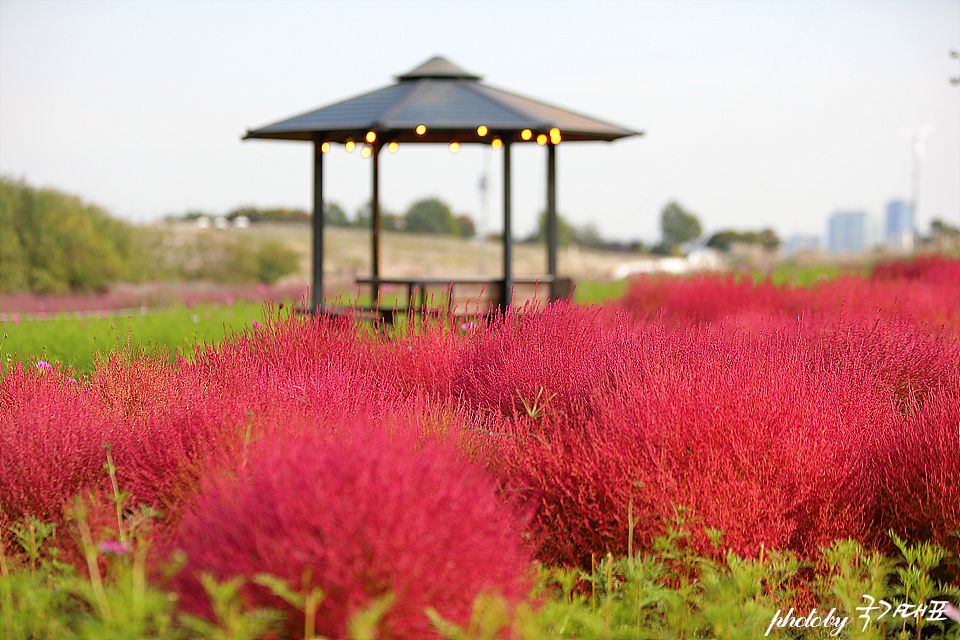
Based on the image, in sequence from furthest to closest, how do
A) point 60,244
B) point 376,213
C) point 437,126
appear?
point 60,244 → point 376,213 → point 437,126

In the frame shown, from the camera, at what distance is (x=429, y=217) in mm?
72625

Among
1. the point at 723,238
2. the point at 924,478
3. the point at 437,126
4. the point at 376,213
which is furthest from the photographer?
the point at 723,238

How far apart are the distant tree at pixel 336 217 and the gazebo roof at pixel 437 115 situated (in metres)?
59.4

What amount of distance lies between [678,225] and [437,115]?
75.1 meters

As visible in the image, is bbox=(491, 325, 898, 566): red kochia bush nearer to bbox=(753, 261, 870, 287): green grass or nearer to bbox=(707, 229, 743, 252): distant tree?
bbox=(753, 261, 870, 287): green grass

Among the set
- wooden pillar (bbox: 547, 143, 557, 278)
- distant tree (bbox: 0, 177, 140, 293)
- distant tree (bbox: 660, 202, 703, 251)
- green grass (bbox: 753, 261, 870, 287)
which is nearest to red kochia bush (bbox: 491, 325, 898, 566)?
wooden pillar (bbox: 547, 143, 557, 278)

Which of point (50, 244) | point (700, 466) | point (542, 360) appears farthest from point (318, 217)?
point (50, 244)

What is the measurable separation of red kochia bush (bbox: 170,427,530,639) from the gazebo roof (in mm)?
5200

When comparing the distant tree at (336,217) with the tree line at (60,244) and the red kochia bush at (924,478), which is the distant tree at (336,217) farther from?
the red kochia bush at (924,478)

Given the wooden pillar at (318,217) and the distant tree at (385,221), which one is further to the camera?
the distant tree at (385,221)

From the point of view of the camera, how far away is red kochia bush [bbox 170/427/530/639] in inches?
83.0

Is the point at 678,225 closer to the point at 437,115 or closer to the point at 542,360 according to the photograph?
the point at 437,115

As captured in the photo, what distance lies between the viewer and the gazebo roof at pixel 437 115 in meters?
7.29

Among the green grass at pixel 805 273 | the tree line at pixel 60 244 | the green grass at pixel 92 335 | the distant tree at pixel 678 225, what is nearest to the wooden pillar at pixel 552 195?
the green grass at pixel 92 335
